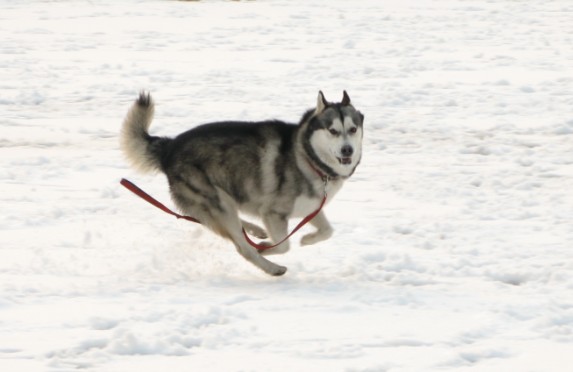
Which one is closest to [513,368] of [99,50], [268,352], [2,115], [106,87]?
[268,352]

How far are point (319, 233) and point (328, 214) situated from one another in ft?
4.98

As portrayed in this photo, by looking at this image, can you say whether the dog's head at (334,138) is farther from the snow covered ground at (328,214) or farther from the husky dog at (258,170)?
the snow covered ground at (328,214)

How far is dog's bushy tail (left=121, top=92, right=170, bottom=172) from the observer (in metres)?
6.71

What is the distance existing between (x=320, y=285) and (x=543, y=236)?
6.58 feet

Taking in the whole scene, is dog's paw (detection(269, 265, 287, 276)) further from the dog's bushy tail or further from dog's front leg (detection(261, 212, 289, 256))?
the dog's bushy tail

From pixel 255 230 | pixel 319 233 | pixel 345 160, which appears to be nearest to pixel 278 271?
pixel 319 233

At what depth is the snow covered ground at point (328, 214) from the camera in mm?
5055

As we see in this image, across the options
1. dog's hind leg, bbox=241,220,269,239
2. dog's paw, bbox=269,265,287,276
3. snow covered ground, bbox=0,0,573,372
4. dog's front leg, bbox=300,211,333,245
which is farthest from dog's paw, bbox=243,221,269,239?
dog's paw, bbox=269,265,287,276

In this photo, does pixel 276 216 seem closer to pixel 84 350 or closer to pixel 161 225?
pixel 161 225

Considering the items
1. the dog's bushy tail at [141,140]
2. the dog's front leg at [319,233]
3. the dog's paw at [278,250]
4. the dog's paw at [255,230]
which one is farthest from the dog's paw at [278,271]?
the dog's bushy tail at [141,140]

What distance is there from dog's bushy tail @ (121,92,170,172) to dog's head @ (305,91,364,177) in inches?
38.6

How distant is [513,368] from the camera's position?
476 centimetres

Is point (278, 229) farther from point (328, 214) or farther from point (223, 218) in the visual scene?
point (328, 214)

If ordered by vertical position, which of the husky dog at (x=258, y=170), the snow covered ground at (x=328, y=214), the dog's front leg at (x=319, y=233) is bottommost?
the snow covered ground at (x=328, y=214)
